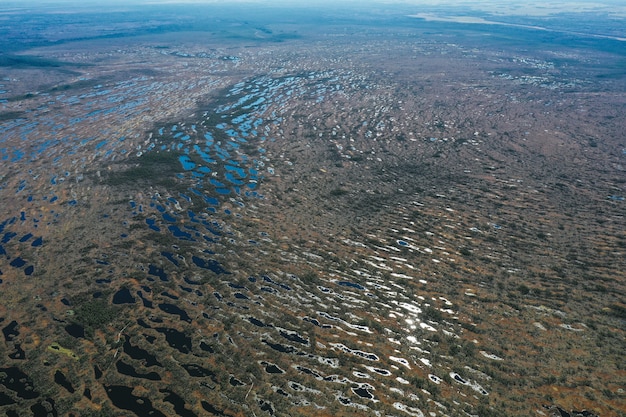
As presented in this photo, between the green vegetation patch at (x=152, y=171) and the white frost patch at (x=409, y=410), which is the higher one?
the green vegetation patch at (x=152, y=171)

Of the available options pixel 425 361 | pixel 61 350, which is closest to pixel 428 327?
pixel 425 361

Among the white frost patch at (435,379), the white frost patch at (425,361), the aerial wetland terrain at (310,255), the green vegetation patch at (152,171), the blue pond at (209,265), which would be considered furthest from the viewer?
the green vegetation patch at (152,171)

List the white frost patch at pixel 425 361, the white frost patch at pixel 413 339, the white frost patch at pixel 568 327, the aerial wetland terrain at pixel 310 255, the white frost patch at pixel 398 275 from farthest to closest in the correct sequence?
the white frost patch at pixel 398 275, the white frost patch at pixel 568 327, the white frost patch at pixel 413 339, the white frost patch at pixel 425 361, the aerial wetland terrain at pixel 310 255

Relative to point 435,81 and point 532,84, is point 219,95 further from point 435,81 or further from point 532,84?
point 532,84

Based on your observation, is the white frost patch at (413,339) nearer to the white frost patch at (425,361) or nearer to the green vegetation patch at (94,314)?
the white frost patch at (425,361)

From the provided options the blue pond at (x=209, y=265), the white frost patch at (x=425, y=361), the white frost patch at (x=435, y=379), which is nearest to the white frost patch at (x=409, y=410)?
the white frost patch at (x=435, y=379)

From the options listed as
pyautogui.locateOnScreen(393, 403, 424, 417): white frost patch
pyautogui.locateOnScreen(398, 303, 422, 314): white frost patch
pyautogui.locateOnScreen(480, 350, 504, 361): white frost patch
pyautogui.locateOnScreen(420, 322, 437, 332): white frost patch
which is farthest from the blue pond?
pyautogui.locateOnScreen(480, 350, 504, 361): white frost patch

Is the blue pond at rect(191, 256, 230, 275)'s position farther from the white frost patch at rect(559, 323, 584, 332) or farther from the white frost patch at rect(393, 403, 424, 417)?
the white frost patch at rect(559, 323, 584, 332)

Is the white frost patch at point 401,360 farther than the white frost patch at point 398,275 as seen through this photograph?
No

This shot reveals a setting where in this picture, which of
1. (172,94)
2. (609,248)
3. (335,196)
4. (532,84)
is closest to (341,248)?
(335,196)
